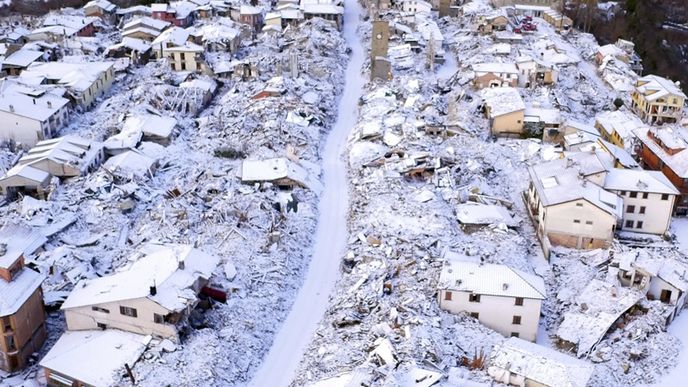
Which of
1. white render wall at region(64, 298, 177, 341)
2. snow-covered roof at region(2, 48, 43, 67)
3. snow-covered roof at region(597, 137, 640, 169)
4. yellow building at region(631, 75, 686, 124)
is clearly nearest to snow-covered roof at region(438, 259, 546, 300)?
white render wall at region(64, 298, 177, 341)

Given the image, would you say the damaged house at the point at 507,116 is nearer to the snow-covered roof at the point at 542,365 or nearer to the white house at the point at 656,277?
the white house at the point at 656,277

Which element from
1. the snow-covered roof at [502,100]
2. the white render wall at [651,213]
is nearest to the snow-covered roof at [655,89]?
the snow-covered roof at [502,100]

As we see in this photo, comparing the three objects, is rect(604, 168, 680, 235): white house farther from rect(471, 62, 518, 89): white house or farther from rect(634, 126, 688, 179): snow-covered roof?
rect(471, 62, 518, 89): white house

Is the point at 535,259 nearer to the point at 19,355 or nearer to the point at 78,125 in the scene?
the point at 19,355

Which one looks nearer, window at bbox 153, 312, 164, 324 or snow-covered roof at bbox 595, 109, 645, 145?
window at bbox 153, 312, 164, 324

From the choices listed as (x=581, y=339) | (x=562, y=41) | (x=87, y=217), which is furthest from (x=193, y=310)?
(x=562, y=41)

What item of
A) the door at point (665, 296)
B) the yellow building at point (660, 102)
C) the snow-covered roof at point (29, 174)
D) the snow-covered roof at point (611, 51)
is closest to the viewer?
the door at point (665, 296)

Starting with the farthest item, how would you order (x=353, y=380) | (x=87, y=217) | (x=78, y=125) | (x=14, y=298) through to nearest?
(x=78, y=125)
(x=87, y=217)
(x=14, y=298)
(x=353, y=380)
